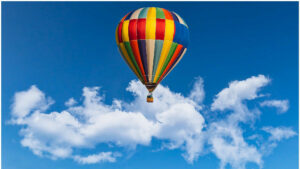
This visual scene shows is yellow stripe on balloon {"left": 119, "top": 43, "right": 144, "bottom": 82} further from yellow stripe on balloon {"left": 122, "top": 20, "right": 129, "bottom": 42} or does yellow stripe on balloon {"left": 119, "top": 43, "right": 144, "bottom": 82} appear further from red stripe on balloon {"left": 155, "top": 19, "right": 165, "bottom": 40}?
red stripe on balloon {"left": 155, "top": 19, "right": 165, "bottom": 40}

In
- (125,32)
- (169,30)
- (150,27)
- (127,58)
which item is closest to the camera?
(150,27)

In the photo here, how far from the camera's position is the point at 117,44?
58969mm

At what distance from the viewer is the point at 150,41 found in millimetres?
56156

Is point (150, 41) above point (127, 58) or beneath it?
above

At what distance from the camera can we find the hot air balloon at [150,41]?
5622cm

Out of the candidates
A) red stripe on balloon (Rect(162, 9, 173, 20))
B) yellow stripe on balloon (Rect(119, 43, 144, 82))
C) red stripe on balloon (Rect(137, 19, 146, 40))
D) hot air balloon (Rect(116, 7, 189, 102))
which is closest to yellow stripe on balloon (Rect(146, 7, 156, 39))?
hot air balloon (Rect(116, 7, 189, 102))

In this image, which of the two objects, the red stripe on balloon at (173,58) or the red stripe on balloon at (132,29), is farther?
the red stripe on balloon at (173,58)

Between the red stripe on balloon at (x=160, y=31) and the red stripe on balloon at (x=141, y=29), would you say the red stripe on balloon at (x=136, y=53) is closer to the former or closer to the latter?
the red stripe on balloon at (x=141, y=29)

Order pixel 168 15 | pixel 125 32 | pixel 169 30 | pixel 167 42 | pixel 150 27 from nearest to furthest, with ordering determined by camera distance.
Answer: pixel 150 27, pixel 169 30, pixel 167 42, pixel 125 32, pixel 168 15

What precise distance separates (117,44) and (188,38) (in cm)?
934

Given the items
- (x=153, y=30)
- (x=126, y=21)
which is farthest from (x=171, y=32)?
(x=126, y=21)

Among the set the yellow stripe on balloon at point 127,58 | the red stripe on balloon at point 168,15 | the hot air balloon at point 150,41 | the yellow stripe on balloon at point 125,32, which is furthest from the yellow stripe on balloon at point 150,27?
the yellow stripe on balloon at point 127,58

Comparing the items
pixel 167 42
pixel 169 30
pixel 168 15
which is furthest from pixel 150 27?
pixel 168 15

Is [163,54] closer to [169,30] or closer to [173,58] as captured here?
[173,58]
